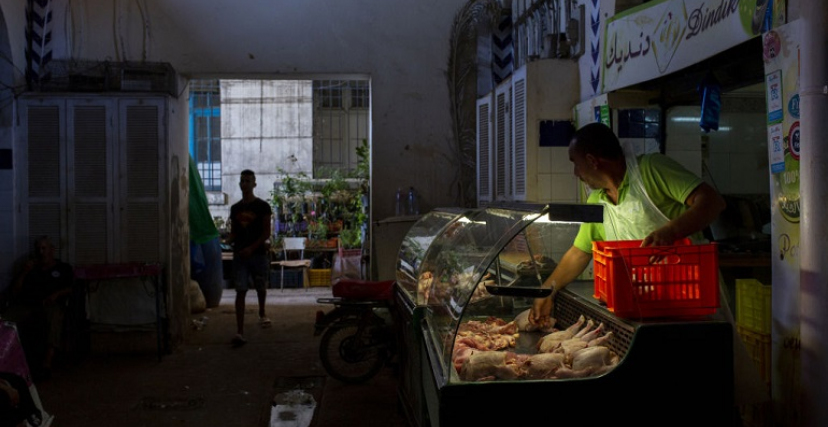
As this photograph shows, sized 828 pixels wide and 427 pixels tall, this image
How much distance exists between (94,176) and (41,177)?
55 cm

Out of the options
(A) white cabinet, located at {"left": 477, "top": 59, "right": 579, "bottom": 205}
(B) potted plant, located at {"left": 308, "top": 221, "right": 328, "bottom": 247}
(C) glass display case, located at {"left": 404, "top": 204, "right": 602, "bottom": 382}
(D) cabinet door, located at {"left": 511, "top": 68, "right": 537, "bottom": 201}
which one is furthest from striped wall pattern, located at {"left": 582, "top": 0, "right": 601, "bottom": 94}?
(B) potted plant, located at {"left": 308, "top": 221, "right": 328, "bottom": 247}

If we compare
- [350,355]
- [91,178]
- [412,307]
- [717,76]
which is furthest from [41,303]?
[717,76]

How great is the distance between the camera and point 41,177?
7578mm

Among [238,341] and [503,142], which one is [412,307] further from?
[238,341]

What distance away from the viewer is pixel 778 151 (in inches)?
141

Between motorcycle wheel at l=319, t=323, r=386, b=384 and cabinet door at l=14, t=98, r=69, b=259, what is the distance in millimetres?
3353

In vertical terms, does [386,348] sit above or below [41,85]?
below

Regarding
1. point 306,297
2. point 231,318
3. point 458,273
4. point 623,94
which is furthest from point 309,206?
point 458,273

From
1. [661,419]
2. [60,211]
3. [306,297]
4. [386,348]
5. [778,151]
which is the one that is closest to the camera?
[661,419]

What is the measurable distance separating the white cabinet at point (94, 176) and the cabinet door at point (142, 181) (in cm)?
1

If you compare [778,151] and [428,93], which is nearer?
[778,151]

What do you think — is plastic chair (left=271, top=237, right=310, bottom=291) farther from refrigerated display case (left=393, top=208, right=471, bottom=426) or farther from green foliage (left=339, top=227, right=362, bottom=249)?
refrigerated display case (left=393, top=208, right=471, bottom=426)

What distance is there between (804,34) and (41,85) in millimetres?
7469

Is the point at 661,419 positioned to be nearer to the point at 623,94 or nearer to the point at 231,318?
the point at 623,94
